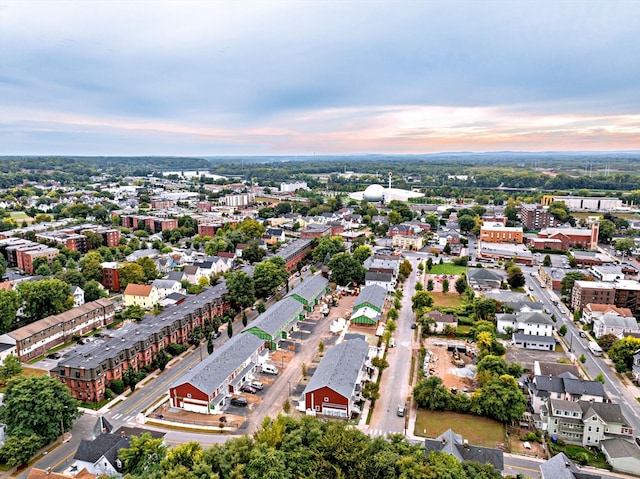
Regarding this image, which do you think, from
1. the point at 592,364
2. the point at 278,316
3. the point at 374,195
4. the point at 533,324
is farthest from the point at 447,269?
the point at 374,195

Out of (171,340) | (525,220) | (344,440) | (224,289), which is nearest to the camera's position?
(344,440)

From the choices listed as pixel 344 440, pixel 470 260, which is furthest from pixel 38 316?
pixel 470 260

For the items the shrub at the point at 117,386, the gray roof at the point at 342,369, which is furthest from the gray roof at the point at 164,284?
the gray roof at the point at 342,369

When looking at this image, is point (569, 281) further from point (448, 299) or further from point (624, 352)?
point (624, 352)

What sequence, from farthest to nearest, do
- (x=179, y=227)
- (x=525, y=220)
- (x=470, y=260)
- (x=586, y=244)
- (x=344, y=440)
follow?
(x=525, y=220) → (x=179, y=227) → (x=586, y=244) → (x=470, y=260) → (x=344, y=440)

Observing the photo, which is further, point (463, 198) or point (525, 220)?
point (463, 198)

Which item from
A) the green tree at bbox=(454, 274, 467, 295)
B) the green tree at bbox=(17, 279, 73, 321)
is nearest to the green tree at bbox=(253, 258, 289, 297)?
the green tree at bbox=(17, 279, 73, 321)

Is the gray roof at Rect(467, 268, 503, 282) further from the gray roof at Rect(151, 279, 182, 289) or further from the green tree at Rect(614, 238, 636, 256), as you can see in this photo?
the gray roof at Rect(151, 279, 182, 289)

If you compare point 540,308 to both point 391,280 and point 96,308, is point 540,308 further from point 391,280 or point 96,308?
point 96,308
